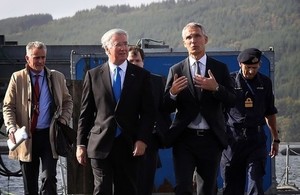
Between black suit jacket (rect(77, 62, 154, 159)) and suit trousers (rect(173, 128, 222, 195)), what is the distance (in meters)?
0.43

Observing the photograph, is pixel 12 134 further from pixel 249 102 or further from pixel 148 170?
pixel 249 102

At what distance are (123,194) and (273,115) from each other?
276cm

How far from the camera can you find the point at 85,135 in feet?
29.3

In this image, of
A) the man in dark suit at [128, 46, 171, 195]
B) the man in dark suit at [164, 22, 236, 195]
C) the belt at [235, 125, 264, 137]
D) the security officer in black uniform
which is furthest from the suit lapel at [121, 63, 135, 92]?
the belt at [235, 125, 264, 137]

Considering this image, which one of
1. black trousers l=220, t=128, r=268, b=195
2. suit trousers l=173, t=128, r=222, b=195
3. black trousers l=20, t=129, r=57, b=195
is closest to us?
suit trousers l=173, t=128, r=222, b=195

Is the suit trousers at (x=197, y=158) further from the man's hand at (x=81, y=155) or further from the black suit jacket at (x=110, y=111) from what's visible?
the man's hand at (x=81, y=155)

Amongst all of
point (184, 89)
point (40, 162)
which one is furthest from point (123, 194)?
point (40, 162)

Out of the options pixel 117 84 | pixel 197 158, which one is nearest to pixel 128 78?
pixel 117 84

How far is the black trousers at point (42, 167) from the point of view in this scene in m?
9.91

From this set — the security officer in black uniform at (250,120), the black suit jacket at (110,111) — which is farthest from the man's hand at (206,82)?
the security officer in black uniform at (250,120)

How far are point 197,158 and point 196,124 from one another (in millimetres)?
328

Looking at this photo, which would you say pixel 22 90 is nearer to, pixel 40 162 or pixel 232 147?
pixel 40 162

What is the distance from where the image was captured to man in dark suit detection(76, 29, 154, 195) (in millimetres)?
8719

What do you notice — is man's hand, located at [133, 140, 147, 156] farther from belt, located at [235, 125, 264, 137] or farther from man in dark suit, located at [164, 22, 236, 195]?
belt, located at [235, 125, 264, 137]
